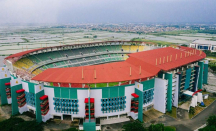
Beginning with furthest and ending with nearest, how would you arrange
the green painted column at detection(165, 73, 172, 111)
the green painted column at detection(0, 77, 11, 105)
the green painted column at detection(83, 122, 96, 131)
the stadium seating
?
1. the stadium seating
2. the green painted column at detection(0, 77, 11, 105)
3. the green painted column at detection(165, 73, 172, 111)
4. the green painted column at detection(83, 122, 96, 131)

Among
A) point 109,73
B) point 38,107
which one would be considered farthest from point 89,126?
point 109,73

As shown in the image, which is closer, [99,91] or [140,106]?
[99,91]

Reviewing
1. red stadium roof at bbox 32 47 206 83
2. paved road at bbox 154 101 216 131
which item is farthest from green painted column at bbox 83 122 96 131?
paved road at bbox 154 101 216 131

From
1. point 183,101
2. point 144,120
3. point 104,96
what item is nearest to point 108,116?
point 104,96

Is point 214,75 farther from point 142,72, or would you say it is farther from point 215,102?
point 142,72

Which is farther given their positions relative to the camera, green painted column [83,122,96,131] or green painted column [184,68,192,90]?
green painted column [184,68,192,90]

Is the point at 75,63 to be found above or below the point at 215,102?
above

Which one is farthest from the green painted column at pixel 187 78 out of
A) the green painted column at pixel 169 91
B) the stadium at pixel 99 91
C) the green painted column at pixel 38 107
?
the green painted column at pixel 38 107

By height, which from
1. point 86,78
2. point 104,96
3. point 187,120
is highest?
point 86,78

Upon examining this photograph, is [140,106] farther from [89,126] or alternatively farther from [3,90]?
[3,90]

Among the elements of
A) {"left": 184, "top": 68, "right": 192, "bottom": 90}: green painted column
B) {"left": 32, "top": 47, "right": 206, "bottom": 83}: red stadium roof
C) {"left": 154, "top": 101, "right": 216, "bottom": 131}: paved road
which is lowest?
{"left": 154, "top": 101, "right": 216, "bottom": 131}: paved road

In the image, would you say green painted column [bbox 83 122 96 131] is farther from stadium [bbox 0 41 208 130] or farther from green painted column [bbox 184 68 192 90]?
green painted column [bbox 184 68 192 90]
